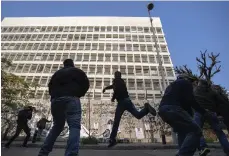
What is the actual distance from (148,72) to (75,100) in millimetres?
47685

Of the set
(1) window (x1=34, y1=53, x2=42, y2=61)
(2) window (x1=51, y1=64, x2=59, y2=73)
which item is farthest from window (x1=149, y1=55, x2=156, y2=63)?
(1) window (x1=34, y1=53, x2=42, y2=61)

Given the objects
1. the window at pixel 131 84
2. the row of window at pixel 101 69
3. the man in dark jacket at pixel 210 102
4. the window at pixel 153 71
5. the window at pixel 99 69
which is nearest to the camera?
the man in dark jacket at pixel 210 102

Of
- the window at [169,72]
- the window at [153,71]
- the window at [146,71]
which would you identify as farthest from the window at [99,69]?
the window at [169,72]

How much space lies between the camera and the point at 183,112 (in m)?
4.21

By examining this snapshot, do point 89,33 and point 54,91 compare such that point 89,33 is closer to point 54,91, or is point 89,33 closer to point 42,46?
point 42,46

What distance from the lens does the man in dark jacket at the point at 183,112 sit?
13.1ft

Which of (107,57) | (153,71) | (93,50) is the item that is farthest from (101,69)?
(153,71)

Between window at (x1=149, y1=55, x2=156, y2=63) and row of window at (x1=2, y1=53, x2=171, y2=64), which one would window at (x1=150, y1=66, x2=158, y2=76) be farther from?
row of window at (x1=2, y1=53, x2=171, y2=64)

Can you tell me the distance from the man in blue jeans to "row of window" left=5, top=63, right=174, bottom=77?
45616mm

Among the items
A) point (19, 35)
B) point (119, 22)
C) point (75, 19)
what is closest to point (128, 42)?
point (119, 22)

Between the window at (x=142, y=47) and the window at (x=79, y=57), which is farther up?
the window at (x=142, y=47)

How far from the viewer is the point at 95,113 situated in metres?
36.5

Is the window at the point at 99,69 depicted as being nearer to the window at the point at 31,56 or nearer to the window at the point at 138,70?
the window at the point at 138,70

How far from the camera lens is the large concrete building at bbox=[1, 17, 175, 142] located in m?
49.0
